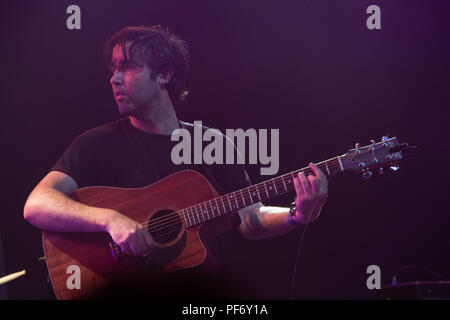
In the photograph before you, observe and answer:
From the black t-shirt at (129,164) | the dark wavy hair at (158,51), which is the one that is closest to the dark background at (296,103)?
the dark wavy hair at (158,51)

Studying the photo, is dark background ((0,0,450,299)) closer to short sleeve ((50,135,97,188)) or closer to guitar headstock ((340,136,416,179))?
short sleeve ((50,135,97,188))

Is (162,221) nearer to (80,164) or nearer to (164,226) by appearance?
(164,226)

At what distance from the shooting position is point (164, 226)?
→ 77.2 inches

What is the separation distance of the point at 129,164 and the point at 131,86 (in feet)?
1.41

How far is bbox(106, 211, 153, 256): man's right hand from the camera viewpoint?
6.04 ft

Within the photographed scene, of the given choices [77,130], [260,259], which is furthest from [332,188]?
[77,130]

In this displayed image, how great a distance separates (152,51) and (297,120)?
0.98m

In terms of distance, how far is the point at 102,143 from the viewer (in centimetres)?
221

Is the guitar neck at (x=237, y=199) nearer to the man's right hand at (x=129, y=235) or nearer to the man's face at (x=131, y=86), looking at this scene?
the man's right hand at (x=129, y=235)

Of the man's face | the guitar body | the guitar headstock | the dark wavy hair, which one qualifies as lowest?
the guitar body

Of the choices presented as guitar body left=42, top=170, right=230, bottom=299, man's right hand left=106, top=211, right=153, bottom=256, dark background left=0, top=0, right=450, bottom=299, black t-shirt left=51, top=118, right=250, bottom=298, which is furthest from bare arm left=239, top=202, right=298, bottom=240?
man's right hand left=106, top=211, right=153, bottom=256

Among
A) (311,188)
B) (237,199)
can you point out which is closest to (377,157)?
(311,188)

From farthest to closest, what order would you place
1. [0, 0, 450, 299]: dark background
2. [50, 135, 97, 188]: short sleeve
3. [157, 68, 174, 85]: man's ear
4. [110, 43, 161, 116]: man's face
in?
[0, 0, 450, 299]: dark background, [157, 68, 174, 85]: man's ear, [110, 43, 161, 116]: man's face, [50, 135, 97, 188]: short sleeve

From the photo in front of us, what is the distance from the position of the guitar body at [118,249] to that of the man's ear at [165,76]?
0.66 m
